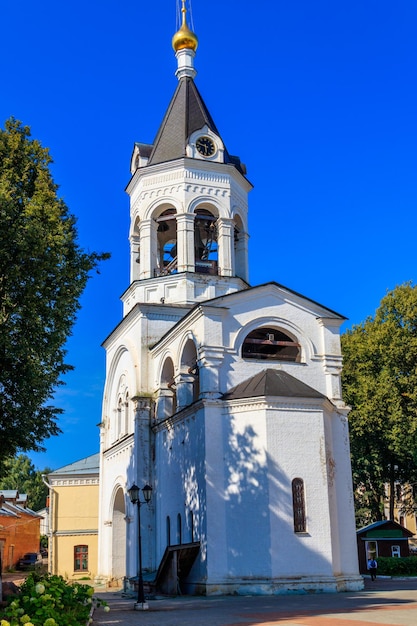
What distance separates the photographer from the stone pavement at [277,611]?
39.3ft

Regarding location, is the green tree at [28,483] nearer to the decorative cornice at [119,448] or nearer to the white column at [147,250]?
the decorative cornice at [119,448]

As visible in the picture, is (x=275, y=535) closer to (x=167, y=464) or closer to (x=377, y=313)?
(x=167, y=464)

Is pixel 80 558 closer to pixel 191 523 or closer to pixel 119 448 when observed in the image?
pixel 119 448

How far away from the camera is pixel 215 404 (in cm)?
2066

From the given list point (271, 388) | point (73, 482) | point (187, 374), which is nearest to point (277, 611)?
point (271, 388)

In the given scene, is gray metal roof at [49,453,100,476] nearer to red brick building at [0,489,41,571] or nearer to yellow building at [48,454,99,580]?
yellow building at [48,454,99,580]

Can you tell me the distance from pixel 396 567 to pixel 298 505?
13.0 m

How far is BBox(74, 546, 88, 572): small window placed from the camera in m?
32.2

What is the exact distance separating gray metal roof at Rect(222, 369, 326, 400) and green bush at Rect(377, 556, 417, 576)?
42.3 feet

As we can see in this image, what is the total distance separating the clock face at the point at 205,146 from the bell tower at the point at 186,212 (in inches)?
1.6

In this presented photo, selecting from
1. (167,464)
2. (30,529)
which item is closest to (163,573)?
(167,464)

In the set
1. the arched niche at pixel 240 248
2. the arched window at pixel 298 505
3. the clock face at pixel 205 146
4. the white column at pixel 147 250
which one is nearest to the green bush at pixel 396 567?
the arched window at pixel 298 505

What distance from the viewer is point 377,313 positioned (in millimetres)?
34062

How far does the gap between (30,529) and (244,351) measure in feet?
124
